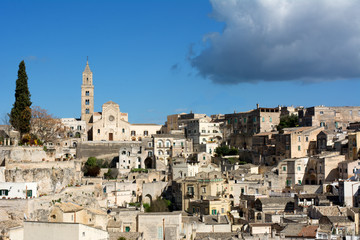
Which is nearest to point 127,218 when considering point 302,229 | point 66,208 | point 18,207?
point 66,208

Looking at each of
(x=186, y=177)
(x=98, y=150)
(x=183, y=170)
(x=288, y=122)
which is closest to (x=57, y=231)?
(x=186, y=177)

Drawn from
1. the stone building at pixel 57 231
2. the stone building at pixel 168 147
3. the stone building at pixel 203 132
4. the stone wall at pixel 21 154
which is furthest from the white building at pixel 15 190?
the stone building at pixel 203 132

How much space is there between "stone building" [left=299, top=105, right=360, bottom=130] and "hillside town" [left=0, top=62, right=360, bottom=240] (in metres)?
0.16

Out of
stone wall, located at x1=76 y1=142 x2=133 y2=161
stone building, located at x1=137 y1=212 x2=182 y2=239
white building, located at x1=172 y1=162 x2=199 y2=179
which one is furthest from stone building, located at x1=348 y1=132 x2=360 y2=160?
stone wall, located at x1=76 y1=142 x2=133 y2=161

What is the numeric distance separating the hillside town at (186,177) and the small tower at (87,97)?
0.60ft

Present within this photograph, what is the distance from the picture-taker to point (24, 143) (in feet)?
167

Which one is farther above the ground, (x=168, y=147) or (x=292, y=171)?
(x=168, y=147)

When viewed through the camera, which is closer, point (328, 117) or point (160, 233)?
point (160, 233)

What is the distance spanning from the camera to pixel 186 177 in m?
60.9

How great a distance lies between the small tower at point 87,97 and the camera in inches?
3885

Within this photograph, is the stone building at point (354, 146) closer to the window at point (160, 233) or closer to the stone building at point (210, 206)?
the stone building at point (210, 206)

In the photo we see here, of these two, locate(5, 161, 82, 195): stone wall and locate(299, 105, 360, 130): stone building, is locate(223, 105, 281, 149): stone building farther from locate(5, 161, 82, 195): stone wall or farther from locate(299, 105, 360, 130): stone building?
locate(5, 161, 82, 195): stone wall

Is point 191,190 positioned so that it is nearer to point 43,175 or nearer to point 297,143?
point 43,175

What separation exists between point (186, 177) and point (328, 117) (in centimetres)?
2626
